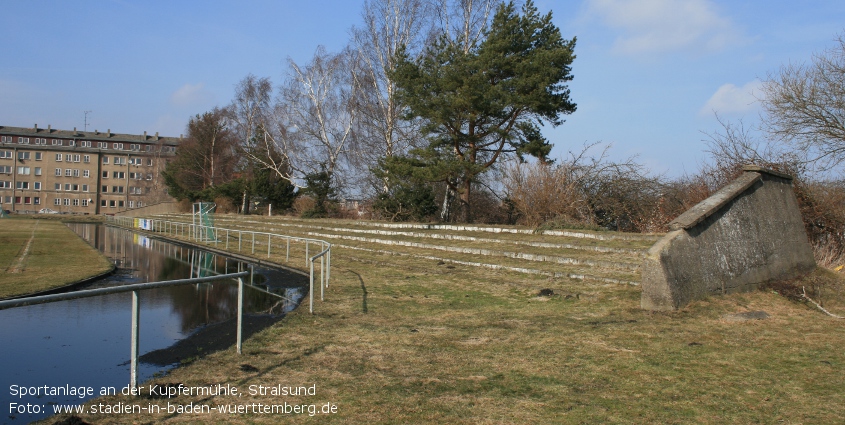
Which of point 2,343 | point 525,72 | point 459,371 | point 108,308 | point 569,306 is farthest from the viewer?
point 525,72

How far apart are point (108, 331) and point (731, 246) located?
9642mm

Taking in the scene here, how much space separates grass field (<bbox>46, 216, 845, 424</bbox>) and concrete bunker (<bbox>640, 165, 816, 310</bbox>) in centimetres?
33

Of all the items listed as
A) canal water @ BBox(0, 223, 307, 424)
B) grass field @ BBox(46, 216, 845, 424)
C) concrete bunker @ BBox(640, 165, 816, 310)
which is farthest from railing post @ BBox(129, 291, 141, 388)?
concrete bunker @ BBox(640, 165, 816, 310)

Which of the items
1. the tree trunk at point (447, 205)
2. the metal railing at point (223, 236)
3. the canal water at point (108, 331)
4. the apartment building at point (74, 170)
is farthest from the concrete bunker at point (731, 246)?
the apartment building at point (74, 170)

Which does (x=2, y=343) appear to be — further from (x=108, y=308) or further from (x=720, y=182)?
(x=720, y=182)

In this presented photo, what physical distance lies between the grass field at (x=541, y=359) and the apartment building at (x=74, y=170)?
87250 millimetres

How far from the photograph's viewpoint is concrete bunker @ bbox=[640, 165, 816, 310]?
8664 mm

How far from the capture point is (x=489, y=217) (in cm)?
2792

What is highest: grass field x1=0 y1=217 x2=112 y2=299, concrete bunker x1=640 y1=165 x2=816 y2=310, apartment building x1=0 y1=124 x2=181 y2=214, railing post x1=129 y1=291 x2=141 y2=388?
apartment building x1=0 y1=124 x2=181 y2=214

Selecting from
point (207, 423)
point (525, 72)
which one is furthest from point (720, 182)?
point (207, 423)

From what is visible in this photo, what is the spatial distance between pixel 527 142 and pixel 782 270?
14128mm

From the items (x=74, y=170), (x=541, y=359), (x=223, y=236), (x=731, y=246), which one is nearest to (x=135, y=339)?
(x=541, y=359)

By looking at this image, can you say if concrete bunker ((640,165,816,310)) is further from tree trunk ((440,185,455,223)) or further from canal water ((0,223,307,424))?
tree trunk ((440,185,455,223))

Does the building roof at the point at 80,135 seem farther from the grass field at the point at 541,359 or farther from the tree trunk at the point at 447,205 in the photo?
the grass field at the point at 541,359
